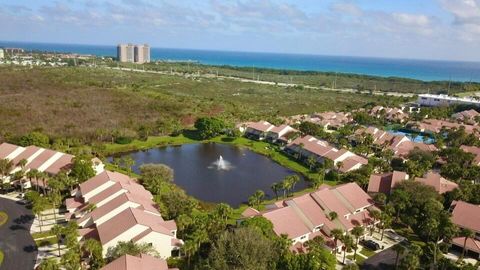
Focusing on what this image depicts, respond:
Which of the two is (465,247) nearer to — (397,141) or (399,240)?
(399,240)

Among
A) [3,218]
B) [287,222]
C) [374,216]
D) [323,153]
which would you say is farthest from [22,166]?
[323,153]

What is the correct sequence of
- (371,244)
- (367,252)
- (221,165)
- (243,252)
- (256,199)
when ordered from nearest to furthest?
1. (243,252)
2. (367,252)
3. (371,244)
4. (256,199)
5. (221,165)

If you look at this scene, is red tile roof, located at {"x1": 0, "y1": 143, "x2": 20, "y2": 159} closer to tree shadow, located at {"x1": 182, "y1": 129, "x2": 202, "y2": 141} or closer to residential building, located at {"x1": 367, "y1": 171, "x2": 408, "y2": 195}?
tree shadow, located at {"x1": 182, "y1": 129, "x2": 202, "y2": 141}

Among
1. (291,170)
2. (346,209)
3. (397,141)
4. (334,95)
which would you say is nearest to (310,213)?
(346,209)

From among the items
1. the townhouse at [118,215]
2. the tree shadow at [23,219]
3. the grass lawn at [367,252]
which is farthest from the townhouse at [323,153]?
the tree shadow at [23,219]

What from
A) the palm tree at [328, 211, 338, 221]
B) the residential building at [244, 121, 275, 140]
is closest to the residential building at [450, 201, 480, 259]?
the palm tree at [328, 211, 338, 221]

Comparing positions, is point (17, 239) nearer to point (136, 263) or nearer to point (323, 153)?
point (136, 263)
